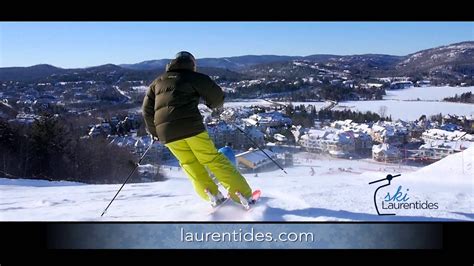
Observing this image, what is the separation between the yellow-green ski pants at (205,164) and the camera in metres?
3.83

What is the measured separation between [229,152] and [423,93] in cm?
165

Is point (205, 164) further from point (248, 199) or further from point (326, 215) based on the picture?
point (326, 215)

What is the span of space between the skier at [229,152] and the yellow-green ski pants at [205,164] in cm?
26

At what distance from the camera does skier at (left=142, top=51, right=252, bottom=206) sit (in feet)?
12.4

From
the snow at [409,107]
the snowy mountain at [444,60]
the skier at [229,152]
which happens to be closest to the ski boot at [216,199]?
the skier at [229,152]

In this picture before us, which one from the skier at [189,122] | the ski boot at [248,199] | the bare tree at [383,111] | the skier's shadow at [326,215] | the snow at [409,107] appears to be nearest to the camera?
the skier at [189,122]

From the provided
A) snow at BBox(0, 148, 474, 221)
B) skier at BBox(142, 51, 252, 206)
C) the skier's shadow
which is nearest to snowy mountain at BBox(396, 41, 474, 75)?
snow at BBox(0, 148, 474, 221)

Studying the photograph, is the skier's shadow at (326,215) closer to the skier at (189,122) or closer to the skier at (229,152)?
the skier at (189,122)

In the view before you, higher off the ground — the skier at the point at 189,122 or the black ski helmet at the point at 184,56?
the black ski helmet at the point at 184,56

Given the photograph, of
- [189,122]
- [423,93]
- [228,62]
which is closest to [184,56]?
[189,122]

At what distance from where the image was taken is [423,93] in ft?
14.2

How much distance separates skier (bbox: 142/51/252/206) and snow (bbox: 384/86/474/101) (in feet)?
4.78

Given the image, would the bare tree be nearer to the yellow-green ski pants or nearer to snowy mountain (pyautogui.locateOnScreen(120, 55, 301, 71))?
snowy mountain (pyautogui.locateOnScreen(120, 55, 301, 71))
